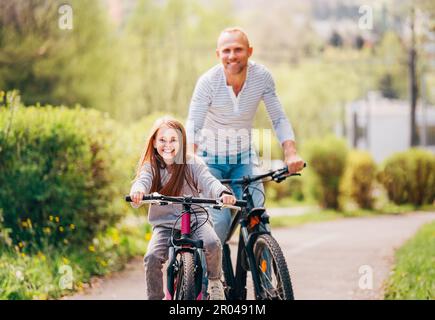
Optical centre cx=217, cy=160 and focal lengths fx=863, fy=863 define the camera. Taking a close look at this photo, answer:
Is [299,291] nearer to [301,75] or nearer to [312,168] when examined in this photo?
[312,168]

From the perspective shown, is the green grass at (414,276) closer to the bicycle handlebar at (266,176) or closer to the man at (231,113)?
the man at (231,113)

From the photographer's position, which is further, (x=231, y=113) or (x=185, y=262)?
(x=231, y=113)

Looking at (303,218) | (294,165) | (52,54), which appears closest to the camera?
(294,165)

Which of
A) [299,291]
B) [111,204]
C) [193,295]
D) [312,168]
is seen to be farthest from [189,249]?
[312,168]

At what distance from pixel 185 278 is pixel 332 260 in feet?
19.7

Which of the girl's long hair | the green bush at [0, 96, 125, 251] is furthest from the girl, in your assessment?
the green bush at [0, 96, 125, 251]

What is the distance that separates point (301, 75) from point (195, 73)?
1806 centimetres

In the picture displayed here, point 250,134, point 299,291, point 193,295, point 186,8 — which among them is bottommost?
point 299,291

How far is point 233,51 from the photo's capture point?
486 cm

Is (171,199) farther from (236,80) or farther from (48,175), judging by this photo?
(48,175)

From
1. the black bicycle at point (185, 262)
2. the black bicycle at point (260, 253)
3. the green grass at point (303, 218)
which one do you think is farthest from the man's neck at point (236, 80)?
the green grass at point (303, 218)

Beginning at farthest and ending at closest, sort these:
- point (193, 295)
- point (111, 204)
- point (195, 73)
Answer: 1. point (195, 73)
2. point (111, 204)
3. point (193, 295)

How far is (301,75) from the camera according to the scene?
4753 centimetres

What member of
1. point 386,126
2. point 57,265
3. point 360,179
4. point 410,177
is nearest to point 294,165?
point 57,265
